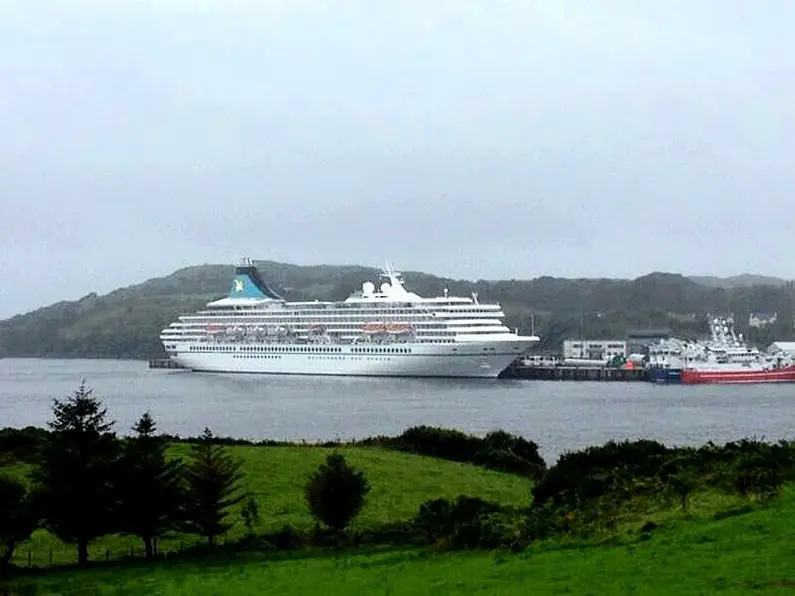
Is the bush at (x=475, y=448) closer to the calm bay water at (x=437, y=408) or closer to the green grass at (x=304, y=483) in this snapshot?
the green grass at (x=304, y=483)

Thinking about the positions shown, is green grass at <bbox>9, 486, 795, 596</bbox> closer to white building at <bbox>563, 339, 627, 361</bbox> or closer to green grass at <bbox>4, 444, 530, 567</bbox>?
green grass at <bbox>4, 444, 530, 567</bbox>

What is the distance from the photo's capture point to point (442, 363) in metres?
82.3

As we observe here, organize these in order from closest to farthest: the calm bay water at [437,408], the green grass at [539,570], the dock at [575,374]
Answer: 1. the green grass at [539,570]
2. the calm bay water at [437,408]
3. the dock at [575,374]

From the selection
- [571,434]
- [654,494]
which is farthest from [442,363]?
[654,494]

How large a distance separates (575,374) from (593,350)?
88.8 feet

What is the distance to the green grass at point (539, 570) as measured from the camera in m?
11.1

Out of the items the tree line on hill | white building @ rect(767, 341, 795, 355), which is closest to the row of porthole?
white building @ rect(767, 341, 795, 355)

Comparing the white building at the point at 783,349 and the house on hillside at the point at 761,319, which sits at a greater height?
the house on hillside at the point at 761,319

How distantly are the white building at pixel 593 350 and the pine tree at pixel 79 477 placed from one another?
105168 mm

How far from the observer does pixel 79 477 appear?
1747cm

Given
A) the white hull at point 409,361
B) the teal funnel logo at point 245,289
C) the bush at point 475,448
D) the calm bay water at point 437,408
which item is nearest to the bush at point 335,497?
the bush at point 475,448

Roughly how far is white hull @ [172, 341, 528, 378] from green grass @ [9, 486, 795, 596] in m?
65.6

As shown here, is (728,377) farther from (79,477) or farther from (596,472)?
(79,477)

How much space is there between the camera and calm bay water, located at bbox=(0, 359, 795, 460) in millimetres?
47281
